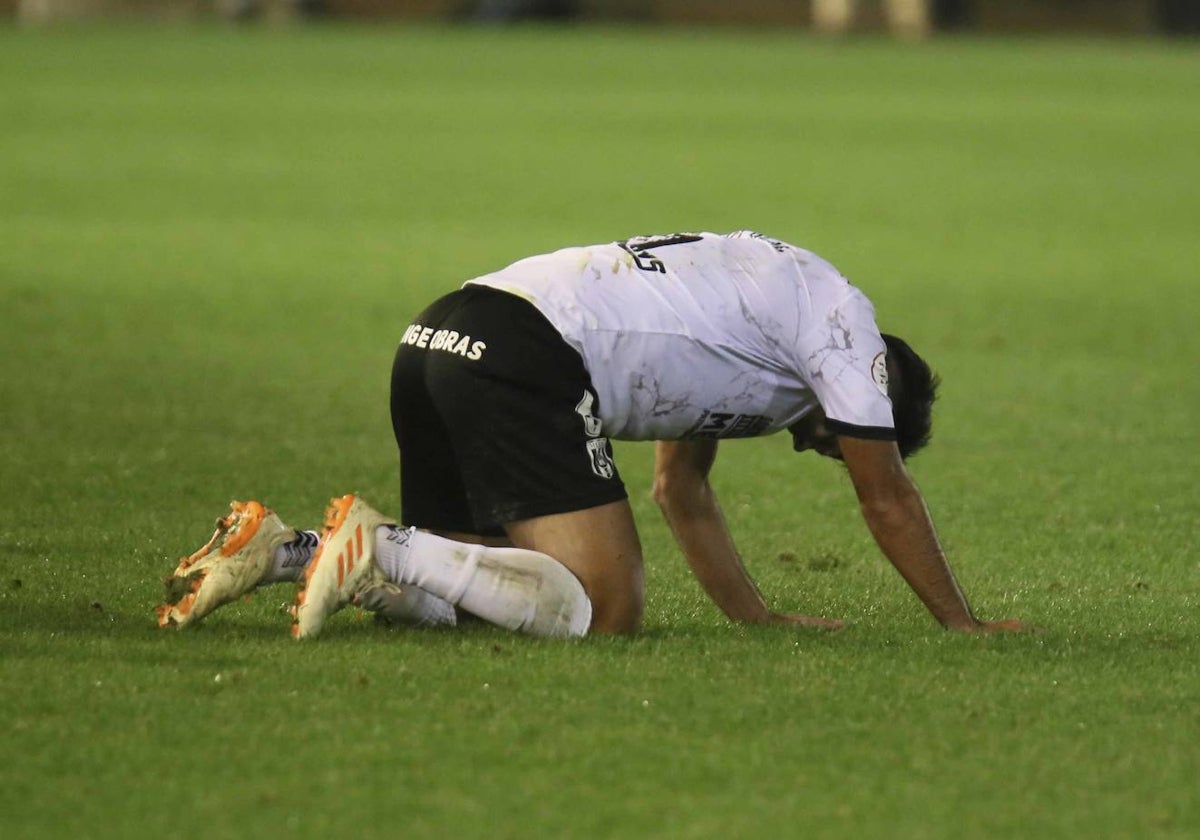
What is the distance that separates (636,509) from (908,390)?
278 centimetres

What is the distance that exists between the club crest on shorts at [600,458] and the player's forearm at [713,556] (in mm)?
580

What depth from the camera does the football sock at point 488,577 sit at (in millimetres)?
5961

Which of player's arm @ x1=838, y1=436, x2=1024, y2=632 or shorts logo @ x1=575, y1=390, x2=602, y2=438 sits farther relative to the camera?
shorts logo @ x1=575, y1=390, x2=602, y2=438

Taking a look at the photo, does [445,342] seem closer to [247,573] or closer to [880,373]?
[247,573]

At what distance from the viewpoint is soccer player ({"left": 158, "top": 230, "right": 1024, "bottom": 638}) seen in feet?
19.5

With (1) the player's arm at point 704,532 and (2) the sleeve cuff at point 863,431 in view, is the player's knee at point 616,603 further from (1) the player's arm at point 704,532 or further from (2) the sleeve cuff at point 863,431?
(2) the sleeve cuff at point 863,431

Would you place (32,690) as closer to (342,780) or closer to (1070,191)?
(342,780)

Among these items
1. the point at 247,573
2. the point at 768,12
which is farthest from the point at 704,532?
the point at 768,12

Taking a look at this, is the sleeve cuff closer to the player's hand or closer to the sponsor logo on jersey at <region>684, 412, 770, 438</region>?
the sponsor logo on jersey at <region>684, 412, 770, 438</region>

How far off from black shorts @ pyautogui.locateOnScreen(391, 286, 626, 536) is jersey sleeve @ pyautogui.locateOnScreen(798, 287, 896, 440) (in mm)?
640

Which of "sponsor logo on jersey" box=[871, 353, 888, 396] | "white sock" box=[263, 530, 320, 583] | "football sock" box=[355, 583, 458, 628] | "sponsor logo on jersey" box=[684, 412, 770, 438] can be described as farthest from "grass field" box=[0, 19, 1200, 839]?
"sponsor logo on jersey" box=[871, 353, 888, 396]

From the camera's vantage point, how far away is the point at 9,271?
16.5 m

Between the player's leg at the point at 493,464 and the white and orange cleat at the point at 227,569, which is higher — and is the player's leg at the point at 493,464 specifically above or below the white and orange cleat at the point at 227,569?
above

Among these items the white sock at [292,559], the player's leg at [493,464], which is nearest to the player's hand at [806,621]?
the player's leg at [493,464]
